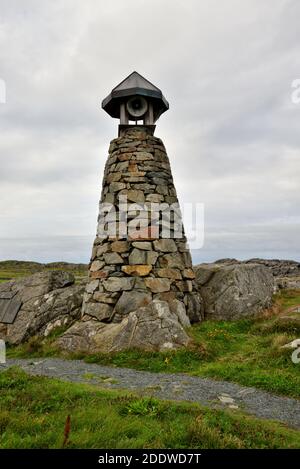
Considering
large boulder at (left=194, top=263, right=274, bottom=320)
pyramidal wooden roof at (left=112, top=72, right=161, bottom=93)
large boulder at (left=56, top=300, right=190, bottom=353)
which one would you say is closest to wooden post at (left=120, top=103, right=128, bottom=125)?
pyramidal wooden roof at (left=112, top=72, right=161, bottom=93)

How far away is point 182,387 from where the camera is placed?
304 inches

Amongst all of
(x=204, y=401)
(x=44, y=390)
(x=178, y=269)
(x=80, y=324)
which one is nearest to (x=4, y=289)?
(x=80, y=324)

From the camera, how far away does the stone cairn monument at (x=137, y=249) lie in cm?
1129

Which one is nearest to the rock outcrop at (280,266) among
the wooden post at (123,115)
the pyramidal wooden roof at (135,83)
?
the wooden post at (123,115)

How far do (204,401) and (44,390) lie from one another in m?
3.08

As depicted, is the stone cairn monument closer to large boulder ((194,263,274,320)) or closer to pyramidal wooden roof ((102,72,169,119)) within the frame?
pyramidal wooden roof ((102,72,169,119))

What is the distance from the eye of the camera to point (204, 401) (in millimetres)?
6832

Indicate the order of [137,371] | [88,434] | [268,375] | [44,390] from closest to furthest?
[88,434] → [44,390] → [268,375] → [137,371]

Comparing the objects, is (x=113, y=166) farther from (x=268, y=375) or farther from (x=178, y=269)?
(x=268, y=375)

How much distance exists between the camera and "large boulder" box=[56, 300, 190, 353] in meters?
10.6

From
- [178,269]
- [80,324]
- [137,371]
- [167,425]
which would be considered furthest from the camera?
[178,269]

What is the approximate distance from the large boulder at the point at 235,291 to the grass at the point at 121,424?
844cm

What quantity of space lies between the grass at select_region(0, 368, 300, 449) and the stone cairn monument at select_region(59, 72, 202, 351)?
4.38 meters

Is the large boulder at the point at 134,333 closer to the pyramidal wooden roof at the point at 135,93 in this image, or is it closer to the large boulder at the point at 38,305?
the large boulder at the point at 38,305
